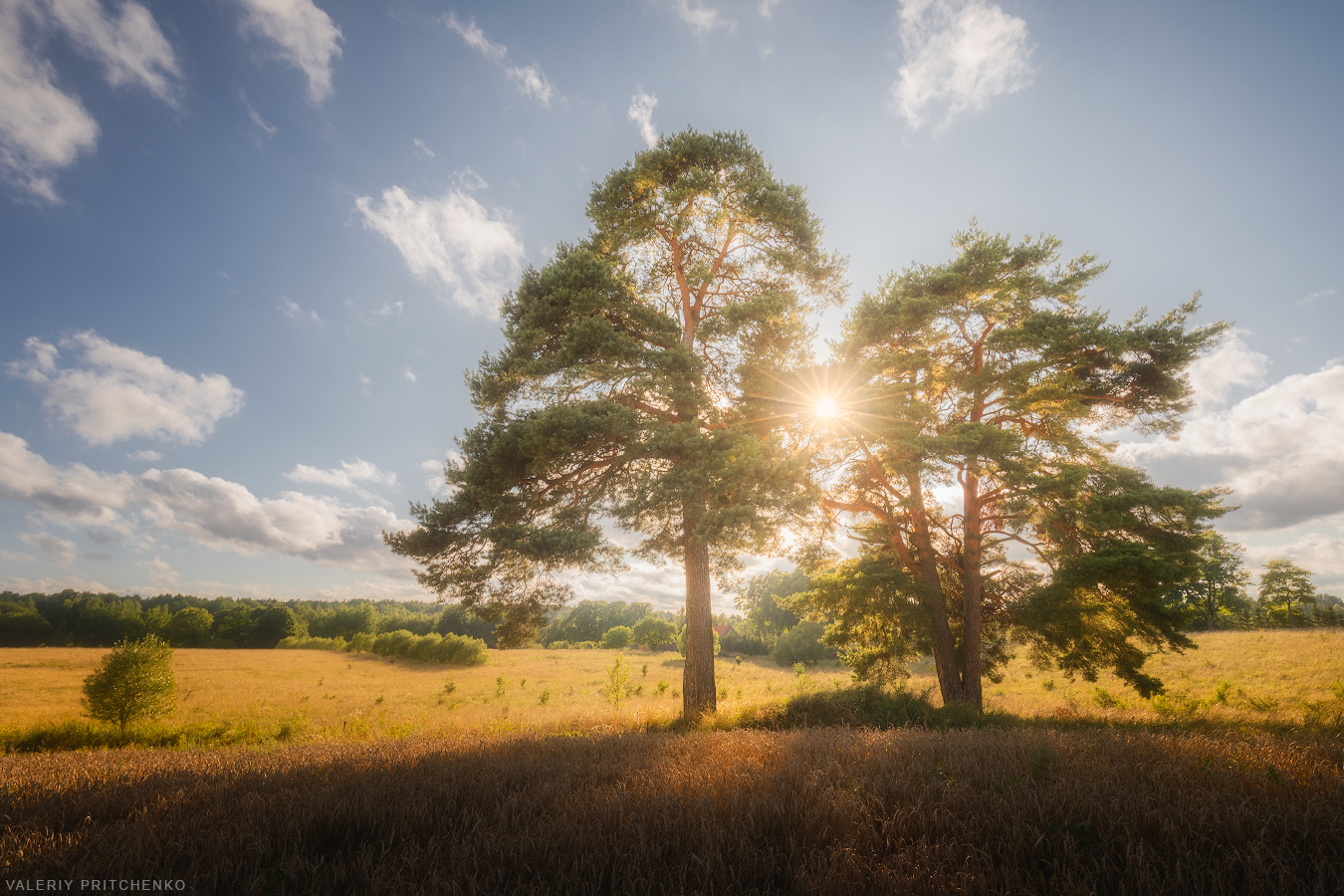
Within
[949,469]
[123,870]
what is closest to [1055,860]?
[123,870]

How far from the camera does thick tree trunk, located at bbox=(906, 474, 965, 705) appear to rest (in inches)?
494

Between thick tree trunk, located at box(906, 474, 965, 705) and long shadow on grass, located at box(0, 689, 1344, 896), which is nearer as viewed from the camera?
long shadow on grass, located at box(0, 689, 1344, 896)

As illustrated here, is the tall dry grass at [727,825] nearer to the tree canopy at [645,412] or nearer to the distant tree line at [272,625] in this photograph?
the tree canopy at [645,412]

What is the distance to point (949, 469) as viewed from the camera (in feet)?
40.3

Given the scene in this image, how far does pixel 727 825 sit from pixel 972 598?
12.8m

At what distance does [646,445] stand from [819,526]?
22.2 ft

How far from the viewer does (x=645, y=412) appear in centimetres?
1273

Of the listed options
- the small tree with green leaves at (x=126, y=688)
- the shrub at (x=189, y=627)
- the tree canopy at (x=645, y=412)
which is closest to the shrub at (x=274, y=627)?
the shrub at (x=189, y=627)

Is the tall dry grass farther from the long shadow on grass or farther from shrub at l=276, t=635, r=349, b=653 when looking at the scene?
shrub at l=276, t=635, r=349, b=653

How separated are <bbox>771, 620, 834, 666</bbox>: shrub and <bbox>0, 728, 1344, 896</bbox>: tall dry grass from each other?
47152 mm

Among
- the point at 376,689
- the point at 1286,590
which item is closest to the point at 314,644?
the point at 376,689

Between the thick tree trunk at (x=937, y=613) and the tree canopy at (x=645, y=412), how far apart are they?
14.7 feet

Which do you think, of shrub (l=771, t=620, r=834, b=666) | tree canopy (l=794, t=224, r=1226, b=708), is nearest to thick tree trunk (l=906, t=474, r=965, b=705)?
tree canopy (l=794, t=224, r=1226, b=708)

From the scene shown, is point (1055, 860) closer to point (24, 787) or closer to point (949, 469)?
point (24, 787)
